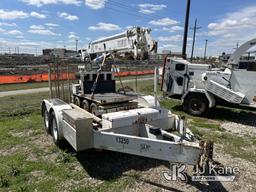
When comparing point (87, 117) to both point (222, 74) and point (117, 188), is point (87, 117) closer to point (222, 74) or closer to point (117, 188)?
point (117, 188)

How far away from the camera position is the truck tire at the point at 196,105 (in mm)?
9123

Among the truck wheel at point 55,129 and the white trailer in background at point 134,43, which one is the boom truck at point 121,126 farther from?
the white trailer in background at point 134,43

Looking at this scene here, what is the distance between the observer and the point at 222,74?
878 cm

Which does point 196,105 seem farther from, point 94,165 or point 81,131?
point 81,131

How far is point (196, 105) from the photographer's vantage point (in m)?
9.32

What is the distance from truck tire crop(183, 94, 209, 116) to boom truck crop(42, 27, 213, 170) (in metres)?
3.81

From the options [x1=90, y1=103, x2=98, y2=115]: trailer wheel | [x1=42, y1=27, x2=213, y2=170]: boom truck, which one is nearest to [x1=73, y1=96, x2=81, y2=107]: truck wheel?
[x1=42, y1=27, x2=213, y2=170]: boom truck

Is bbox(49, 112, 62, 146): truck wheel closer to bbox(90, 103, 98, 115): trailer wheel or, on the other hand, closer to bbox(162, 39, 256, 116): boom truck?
bbox(90, 103, 98, 115): trailer wheel

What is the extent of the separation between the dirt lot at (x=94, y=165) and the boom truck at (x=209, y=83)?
1437 mm

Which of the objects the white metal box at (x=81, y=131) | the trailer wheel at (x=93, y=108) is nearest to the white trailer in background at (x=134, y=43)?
the trailer wheel at (x=93, y=108)

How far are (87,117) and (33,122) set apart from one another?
4.58m

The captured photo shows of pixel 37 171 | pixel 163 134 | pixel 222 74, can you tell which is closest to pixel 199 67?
pixel 222 74

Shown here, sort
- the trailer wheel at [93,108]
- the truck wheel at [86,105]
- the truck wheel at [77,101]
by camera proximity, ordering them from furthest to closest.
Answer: the truck wheel at [77,101] < the truck wheel at [86,105] < the trailer wheel at [93,108]

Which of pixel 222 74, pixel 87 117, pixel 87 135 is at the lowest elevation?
pixel 87 135
